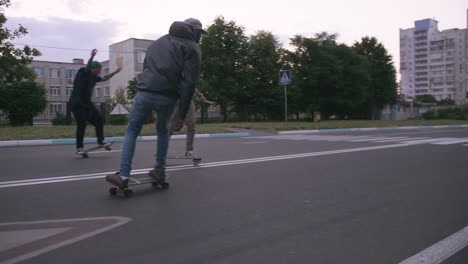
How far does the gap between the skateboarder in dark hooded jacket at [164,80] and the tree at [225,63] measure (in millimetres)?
34586

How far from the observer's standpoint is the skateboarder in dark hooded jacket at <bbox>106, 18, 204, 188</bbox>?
4.42 meters

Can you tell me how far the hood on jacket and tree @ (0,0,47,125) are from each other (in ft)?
75.6

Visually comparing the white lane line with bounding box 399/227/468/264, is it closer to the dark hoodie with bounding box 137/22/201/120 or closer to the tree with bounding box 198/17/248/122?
the dark hoodie with bounding box 137/22/201/120

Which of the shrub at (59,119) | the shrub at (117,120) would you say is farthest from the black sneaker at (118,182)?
the shrub at (59,119)

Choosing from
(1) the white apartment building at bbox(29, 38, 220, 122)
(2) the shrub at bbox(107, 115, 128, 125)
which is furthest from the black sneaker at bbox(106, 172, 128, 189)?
(1) the white apartment building at bbox(29, 38, 220, 122)

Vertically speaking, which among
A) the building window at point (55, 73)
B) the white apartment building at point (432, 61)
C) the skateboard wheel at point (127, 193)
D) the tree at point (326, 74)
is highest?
the white apartment building at point (432, 61)

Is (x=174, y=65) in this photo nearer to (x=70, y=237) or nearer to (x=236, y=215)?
(x=236, y=215)

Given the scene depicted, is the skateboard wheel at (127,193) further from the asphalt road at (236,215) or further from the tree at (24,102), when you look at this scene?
the tree at (24,102)

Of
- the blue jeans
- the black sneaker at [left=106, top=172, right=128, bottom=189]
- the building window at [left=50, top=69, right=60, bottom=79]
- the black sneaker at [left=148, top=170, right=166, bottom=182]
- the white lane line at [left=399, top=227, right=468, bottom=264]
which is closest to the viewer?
the white lane line at [left=399, top=227, right=468, bottom=264]

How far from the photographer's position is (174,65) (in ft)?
14.7

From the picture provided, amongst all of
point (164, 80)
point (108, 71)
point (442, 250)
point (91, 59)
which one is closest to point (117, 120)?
point (91, 59)

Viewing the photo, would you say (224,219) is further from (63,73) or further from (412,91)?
(412,91)

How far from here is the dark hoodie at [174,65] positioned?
174 inches

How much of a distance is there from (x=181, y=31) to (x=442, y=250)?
319cm
